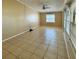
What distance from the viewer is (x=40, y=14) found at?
1598 cm

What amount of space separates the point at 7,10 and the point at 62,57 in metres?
3.85

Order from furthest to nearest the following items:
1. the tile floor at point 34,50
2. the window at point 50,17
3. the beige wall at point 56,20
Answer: the window at point 50,17 → the beige wall at point 56,20 → the tile floor at point 34,50

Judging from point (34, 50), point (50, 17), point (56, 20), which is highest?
point (50, 17)

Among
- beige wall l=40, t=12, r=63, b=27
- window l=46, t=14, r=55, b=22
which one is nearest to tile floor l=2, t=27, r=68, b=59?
beige wall l=40, t=12, r=63, b=27

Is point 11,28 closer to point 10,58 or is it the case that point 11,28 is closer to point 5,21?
point 5,21

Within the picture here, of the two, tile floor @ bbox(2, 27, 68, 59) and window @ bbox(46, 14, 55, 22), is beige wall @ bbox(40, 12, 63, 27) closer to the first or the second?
window @ bbox(46, 14, 55, 22)

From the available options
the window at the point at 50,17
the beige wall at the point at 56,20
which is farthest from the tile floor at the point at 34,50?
the window at the point at 50,17

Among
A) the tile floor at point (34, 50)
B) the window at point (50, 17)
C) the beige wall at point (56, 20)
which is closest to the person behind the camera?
the tile floor at point (34, 50)

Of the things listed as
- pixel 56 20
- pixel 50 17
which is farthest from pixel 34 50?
pixel 50 17

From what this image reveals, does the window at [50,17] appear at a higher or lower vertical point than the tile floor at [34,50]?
higher

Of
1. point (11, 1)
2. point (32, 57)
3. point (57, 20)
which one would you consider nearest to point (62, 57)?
point (32, 57)

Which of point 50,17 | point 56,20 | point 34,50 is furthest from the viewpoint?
point 50,17

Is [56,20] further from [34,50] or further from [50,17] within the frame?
[34,50]

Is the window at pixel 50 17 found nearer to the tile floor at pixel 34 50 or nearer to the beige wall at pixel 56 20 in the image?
the beige wall at pixel 56 20
